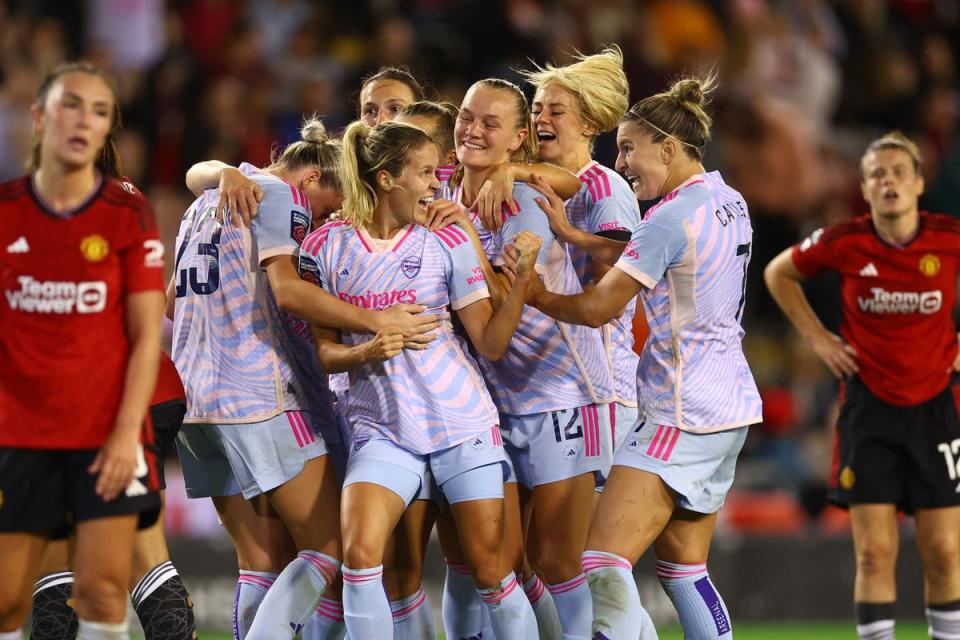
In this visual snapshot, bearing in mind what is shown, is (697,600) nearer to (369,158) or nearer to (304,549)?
(304,549)

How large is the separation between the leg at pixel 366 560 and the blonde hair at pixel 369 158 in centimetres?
106

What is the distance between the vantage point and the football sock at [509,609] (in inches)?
207

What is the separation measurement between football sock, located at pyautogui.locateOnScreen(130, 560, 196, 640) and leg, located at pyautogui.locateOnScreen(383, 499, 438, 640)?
77 cm

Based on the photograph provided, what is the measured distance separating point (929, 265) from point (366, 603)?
126 inches

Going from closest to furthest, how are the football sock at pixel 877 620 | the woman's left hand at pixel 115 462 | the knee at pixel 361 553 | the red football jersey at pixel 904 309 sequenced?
the woman's left hand at pixel 115 462 → the knee at pixel 361 553 → the football sock at pixel 877 620 → the red football jersey at pixel 904 309

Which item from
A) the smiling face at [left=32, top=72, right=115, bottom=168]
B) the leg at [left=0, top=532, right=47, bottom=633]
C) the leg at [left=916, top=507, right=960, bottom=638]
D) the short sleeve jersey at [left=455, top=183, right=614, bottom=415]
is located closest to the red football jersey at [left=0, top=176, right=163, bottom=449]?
the smiling face at [left=32, top=72, right=115, bottom=168]

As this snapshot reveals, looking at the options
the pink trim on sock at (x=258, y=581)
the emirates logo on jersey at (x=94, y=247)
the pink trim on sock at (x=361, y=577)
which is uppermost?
the emirates logo on jersey at (x=94, y=247)

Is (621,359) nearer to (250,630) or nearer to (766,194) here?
(250,630)

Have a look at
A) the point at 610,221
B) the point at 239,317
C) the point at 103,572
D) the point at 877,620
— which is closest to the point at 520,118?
the point at 610,221

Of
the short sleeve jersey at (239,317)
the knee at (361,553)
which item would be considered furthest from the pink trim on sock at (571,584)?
the short sleeve jersey at (239,317)

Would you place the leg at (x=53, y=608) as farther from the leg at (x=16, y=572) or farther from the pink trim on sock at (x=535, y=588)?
the pink trim on sock at (x=535, y=588)

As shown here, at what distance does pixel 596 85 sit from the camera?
19.6 feet

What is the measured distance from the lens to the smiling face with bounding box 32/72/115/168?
4.48 metres

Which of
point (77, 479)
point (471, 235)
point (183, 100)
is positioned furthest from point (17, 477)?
point (183, 100)
